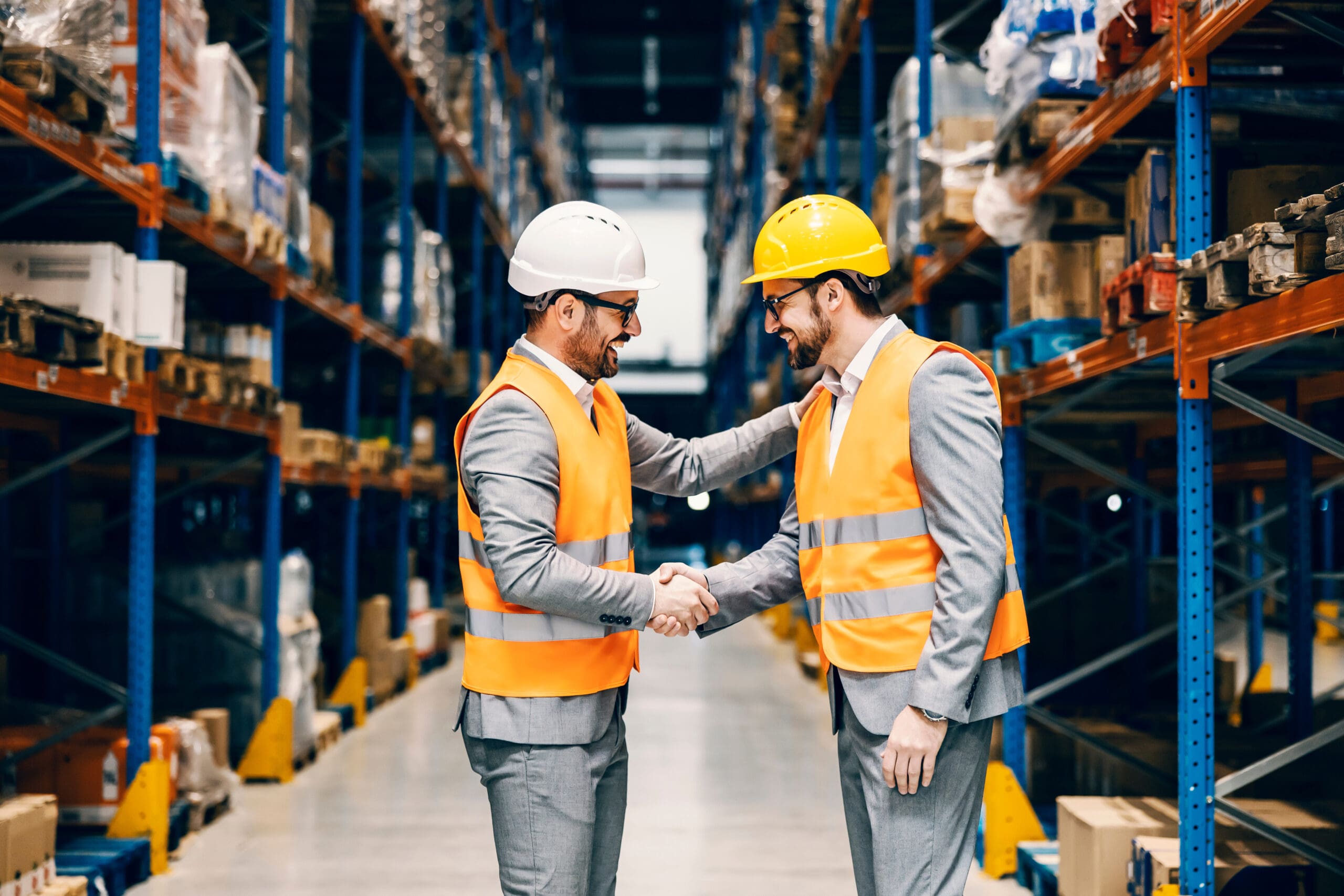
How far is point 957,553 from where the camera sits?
2.33m

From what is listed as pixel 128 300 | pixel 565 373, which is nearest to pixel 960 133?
pixel 565 373

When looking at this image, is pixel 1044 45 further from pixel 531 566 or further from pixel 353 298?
pixel 353 298

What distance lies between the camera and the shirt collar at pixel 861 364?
2.61m

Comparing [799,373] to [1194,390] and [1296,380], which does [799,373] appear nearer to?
[1296,380]

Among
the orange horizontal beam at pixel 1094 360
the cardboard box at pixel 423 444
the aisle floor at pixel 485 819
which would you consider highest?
the cardboard box at pixel 423 444

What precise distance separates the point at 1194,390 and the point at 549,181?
1657 centimetres

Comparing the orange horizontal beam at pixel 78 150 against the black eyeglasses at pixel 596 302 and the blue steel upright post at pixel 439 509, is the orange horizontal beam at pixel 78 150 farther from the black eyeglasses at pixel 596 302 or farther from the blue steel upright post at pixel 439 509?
the blue steel upright post at pixel 439 509

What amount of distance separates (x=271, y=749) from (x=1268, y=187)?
5.57 meters

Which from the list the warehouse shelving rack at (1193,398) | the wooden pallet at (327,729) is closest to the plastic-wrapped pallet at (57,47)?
the warehouse shelving rack at (1193,398)

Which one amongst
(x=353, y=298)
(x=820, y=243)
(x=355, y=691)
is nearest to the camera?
(x=820, y=243)

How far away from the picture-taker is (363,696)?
8445mm

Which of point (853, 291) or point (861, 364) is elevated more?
point (853, 291)

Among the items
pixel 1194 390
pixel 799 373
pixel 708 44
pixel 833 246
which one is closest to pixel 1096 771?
pixel 1194 390

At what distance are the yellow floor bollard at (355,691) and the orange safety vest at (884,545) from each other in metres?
6.48
